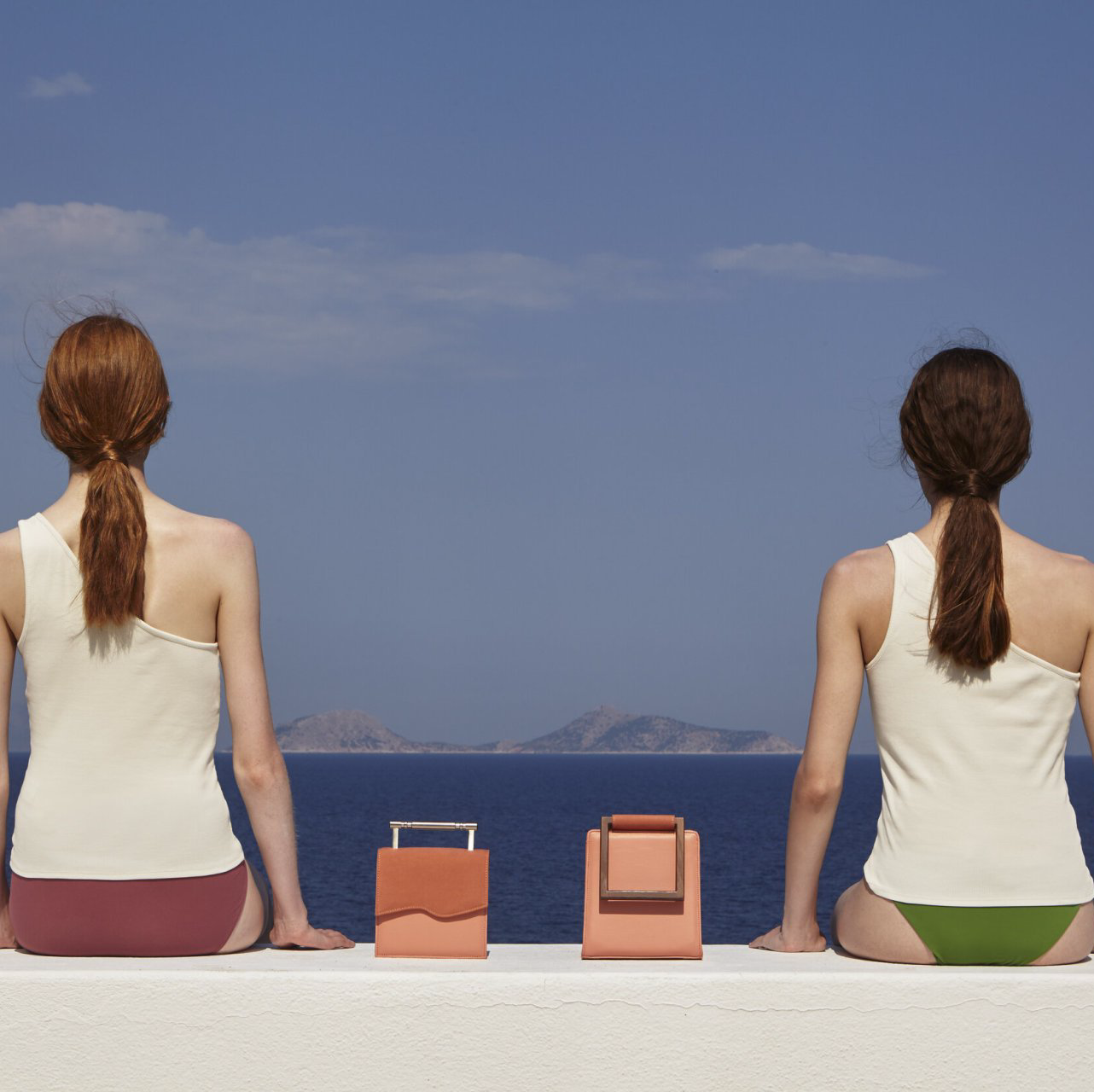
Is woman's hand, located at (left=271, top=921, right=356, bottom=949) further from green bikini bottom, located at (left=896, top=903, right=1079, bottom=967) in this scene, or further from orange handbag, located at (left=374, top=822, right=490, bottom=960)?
green bikini bottom, located at (left=896, top=903, right=1079, bottom=967)

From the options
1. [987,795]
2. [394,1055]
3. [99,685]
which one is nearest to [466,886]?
[394,1055]

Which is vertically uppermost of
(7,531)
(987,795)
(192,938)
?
(7,531)

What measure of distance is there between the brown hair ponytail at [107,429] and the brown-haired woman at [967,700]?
5.28 feet

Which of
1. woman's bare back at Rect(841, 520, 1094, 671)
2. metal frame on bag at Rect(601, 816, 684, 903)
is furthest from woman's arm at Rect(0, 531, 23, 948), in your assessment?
woman's bare back at Rect(841, 520, 1094, 671)

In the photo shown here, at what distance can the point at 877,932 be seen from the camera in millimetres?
3354

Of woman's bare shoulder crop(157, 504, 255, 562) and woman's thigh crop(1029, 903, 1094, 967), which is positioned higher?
woman's bare shoulder crop(157, 504, 255, 562)

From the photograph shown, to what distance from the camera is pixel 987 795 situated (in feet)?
10.9

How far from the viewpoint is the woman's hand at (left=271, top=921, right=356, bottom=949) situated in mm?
3447

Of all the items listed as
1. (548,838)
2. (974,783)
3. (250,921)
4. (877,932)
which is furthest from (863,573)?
(548,838)

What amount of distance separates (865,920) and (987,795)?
1.33ft

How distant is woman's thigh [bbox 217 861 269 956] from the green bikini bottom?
4.93ft

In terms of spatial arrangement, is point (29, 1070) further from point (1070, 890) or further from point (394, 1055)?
point (1070, 890)

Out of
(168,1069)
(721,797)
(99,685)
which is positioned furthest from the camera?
(721,797)

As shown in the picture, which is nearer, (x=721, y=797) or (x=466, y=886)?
(x=466, y=886)
